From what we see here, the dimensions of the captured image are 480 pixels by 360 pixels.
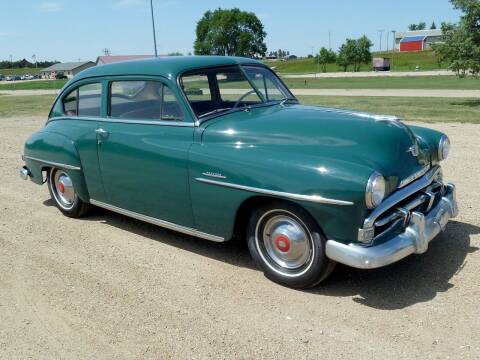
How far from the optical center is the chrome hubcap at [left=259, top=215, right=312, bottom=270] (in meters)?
3.56

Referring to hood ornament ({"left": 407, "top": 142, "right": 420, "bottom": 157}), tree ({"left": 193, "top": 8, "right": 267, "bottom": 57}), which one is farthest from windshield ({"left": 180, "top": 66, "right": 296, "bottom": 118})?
tree ({"left": 193, "top": 8, "right": 267, "bottom": 57})

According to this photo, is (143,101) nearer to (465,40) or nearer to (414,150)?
(414,150)

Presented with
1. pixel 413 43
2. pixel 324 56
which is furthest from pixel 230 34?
pixel 413 43

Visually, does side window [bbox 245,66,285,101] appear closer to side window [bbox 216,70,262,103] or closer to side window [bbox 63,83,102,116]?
side window [bbox 216,70,262,103]

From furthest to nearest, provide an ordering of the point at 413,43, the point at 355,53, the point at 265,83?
the point at 413,43, the point at 355,53, the point at 265,83

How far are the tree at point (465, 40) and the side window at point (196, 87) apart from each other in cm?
1220

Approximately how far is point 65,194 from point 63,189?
0.07 m

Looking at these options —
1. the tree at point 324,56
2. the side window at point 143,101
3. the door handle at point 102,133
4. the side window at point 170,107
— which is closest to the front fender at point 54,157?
the door handle at point 102,133

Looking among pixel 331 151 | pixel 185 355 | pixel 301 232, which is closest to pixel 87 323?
pixel 185 355

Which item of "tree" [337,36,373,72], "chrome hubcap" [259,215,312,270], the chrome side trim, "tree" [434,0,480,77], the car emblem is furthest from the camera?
"tree" [337,36,373,72]

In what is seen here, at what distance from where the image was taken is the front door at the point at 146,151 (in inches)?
161

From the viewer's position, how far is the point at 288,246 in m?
3.61

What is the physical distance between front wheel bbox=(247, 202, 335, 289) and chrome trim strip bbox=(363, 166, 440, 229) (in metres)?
0.39

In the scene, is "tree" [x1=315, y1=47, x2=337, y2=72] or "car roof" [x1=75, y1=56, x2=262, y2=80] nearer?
"car roof" [x1=75, y1=56, x2=262, y2=80]
